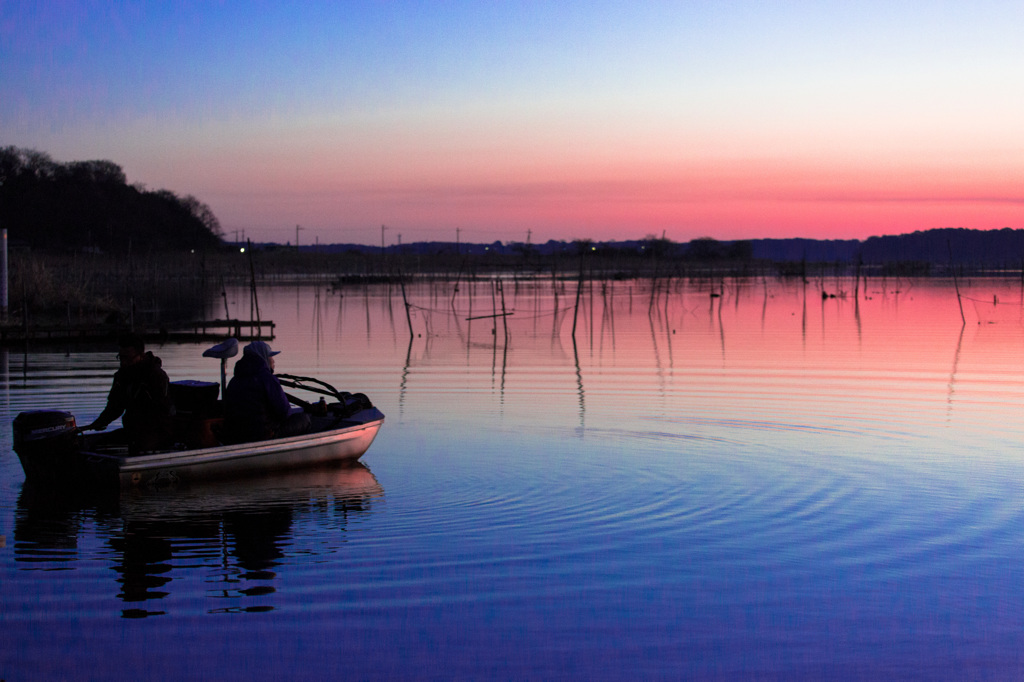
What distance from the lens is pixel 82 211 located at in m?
95.8

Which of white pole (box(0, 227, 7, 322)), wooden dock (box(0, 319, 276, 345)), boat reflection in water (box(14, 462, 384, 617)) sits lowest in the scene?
boat reflection in water (box(14, 462, 384, 617))

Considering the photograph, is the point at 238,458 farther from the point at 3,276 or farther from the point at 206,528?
the point at 3,276

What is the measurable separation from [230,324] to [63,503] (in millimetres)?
18453

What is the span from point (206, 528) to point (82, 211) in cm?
9641

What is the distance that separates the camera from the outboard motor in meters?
9.19

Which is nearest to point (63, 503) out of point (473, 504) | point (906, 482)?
point (473, 504)

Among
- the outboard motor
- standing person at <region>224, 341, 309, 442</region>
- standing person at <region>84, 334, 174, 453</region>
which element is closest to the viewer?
the outboard motor

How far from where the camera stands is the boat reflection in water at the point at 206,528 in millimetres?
6863

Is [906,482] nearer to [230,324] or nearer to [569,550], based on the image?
[569,550]

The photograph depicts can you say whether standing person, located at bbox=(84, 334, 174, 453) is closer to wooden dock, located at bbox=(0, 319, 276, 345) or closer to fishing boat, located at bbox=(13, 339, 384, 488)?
fishing boat, located at bbox=(13, 339, 384, 488)

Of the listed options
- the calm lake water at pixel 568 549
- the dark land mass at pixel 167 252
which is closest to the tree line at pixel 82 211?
the dark land mass at pixel 167 252

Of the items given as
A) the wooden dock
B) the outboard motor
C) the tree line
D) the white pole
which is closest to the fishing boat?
the outboard motor

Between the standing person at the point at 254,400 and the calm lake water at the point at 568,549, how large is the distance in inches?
20.7

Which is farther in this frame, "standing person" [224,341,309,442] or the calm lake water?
"standing person" [224,341,309,442]
